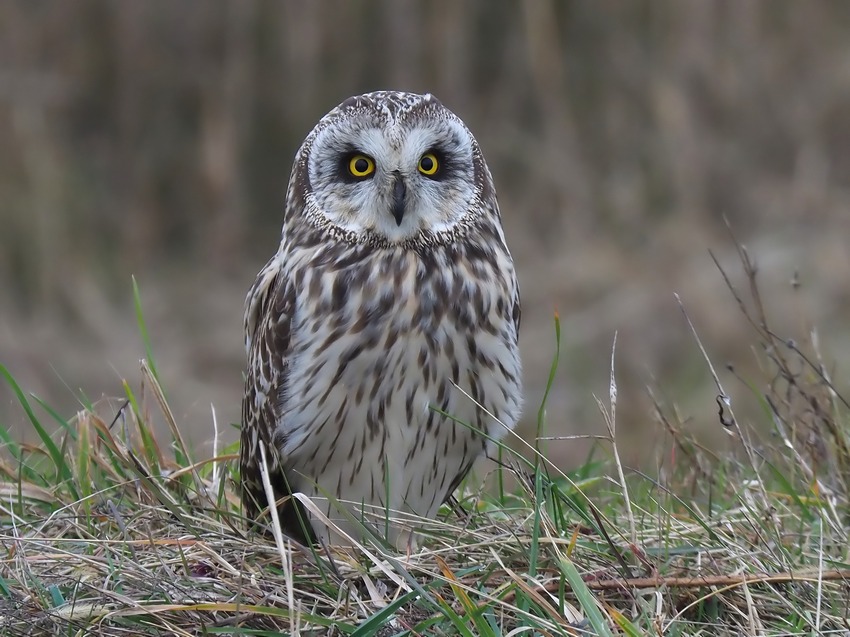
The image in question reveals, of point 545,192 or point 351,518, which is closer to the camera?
point 351,518

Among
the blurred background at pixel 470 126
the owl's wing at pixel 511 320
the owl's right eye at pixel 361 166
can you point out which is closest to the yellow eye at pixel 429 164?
the owl's right eye at pixel 361 166

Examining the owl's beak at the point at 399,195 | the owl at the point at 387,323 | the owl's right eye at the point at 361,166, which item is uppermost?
the owl's right eye at the point at 361,166

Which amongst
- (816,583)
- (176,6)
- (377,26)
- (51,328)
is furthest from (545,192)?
(816,583)

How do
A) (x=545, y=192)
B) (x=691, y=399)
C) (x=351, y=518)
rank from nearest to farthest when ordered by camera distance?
(x=351, y=518)
(x=691, y=399)
(x=545, y=192)

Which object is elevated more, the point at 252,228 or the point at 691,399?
the point at 252,228

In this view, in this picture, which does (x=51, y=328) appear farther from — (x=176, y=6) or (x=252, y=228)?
(x=176, y=6)

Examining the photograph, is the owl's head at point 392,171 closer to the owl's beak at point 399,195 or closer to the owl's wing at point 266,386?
the owl's beak at point 399,195

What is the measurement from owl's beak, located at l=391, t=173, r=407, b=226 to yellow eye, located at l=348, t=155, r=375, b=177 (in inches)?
3.3

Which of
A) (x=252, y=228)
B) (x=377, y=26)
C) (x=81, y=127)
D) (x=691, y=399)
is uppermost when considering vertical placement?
(x=377, y=26)

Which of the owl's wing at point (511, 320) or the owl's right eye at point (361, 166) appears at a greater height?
the owl's right eye at point (361, 166)

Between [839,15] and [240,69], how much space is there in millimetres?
4539

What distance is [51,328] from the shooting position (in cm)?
917

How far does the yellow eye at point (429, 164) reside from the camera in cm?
326

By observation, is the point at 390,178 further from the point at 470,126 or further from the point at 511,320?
the point at 470,126
